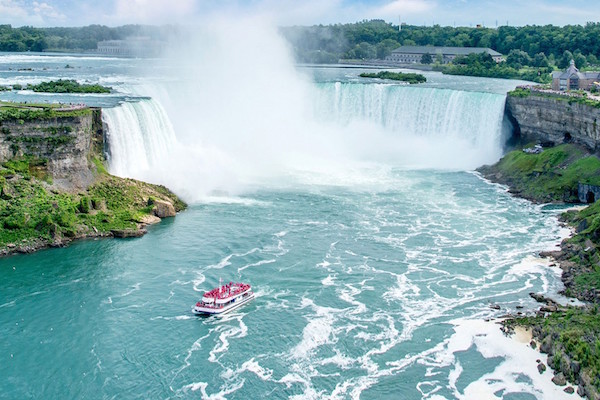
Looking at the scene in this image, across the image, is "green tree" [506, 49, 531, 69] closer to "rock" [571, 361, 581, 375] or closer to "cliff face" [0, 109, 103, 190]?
"cliff face" [0, 109, 103, 190]

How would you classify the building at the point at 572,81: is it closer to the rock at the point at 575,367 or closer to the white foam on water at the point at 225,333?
the rock at the point at 575,367

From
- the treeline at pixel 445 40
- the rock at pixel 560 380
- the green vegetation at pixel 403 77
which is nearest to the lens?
the rock at pixel 560 380

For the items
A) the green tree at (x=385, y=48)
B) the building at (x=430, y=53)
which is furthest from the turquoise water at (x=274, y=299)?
the green tree at (x=385, y=48)

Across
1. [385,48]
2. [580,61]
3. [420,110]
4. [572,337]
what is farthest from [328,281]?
[385,48]

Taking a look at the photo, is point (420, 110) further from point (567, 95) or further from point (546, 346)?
point (546, 346)

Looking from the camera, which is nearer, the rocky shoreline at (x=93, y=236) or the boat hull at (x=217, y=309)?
the boat hull at (x=217, y=309)

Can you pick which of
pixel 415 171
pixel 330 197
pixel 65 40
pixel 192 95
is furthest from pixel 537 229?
pixel 65 40
